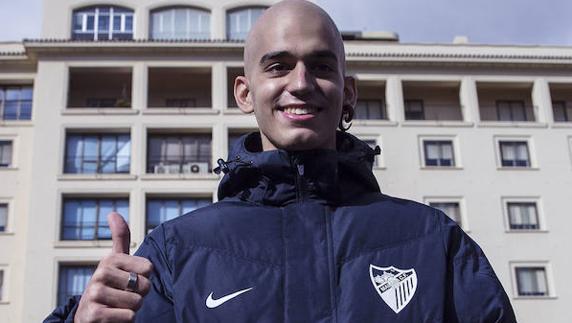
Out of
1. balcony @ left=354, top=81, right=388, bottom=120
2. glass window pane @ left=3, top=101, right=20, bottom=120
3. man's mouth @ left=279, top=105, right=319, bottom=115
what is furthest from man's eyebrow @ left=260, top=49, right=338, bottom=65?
glass window pane @ left=3, top=101, right=20, bottom=120

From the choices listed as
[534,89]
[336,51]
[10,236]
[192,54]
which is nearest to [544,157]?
[534,89]

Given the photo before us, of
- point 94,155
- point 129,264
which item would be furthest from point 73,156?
point 129,264

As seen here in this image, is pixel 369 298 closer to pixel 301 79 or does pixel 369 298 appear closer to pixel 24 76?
pixel 301 79

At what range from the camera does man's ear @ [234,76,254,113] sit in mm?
2635

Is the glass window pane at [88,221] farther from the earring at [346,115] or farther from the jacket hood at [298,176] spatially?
the jacket hood at [298,176]

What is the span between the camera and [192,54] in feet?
94.1

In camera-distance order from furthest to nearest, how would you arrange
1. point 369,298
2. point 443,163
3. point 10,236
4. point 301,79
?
point 443,163, point 10,236, point 301,79, point 369,298

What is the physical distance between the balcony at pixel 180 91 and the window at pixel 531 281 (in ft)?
44.8

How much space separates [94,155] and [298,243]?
87.9ft

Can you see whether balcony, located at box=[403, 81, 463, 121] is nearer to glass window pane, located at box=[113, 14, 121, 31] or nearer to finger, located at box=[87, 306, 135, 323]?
glass window pane, located at box=[113, 14, 121, 31]

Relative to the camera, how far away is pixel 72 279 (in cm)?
2598

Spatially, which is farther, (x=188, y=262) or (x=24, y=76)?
(x=24, y=76)

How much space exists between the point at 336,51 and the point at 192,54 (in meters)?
26.8

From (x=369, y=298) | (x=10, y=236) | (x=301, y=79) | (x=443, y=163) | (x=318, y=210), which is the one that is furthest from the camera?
(x=443, y=163)
